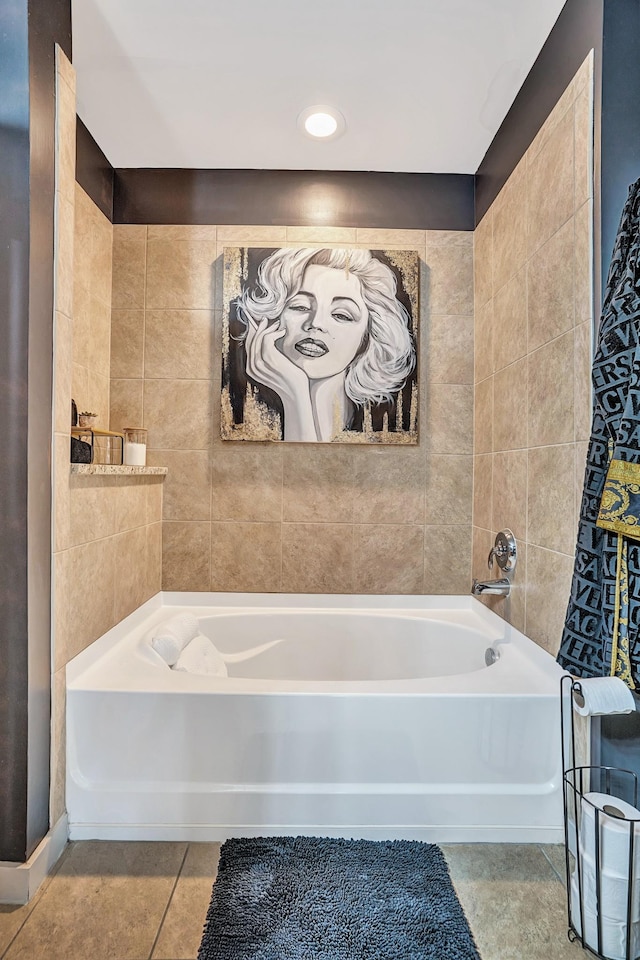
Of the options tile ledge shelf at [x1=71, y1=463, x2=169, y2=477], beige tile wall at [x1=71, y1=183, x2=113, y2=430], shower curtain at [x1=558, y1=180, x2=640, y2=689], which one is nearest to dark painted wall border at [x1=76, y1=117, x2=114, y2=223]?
beige tile wall at [x1=71, y1=183, x2=113, y2=430]

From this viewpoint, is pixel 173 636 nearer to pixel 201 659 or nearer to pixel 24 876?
pixel 201 659

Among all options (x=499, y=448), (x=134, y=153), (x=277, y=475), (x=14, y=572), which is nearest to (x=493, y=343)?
(x=499, y=448)

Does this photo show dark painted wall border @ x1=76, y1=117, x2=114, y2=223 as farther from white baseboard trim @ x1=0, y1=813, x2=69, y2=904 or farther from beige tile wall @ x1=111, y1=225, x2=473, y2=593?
white baseboard trim @ x1=0, y1=813, x2=69, y2=904

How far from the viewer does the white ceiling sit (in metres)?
1.78

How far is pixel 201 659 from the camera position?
7.30ft

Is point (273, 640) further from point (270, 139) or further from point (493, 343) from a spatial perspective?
point (270, 139)

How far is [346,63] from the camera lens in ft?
6.50

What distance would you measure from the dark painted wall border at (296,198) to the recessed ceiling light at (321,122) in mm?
297

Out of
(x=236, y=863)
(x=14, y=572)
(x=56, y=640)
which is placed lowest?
(x=236, y=863)

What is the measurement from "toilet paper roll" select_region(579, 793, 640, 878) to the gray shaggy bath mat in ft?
1.15

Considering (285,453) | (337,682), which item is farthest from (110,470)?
(337,682)

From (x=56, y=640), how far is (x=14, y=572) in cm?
26

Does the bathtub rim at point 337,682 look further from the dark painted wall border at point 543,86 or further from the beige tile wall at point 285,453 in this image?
the dark painted wall border at point 543,86

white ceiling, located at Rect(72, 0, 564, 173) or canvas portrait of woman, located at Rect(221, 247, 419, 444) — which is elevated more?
white ceiling, located at Rect(72, 0, 564, 173)
